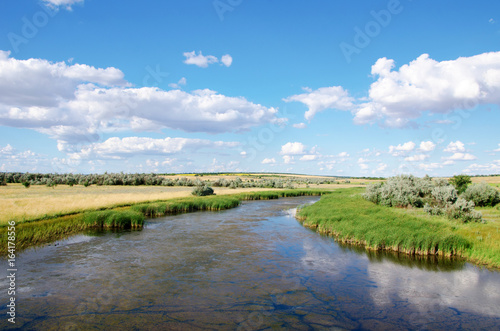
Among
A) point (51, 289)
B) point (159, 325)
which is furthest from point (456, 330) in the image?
point (51, 289)

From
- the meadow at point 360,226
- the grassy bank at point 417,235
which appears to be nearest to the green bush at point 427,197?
the meadow at point 360,226

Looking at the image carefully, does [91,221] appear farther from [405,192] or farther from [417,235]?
[405,192]

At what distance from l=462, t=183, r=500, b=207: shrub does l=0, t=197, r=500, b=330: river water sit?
1793 cm

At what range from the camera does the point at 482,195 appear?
2759 centimetres

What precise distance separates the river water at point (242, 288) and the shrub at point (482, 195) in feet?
58.8

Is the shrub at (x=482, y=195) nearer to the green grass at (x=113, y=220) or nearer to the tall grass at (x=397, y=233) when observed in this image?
the tall grass at (x=397, y=233)

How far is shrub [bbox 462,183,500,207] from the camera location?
2762 cm

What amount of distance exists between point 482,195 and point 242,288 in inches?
1077

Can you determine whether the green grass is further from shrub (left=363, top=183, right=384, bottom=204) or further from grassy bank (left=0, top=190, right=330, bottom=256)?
shrub (left=363, top=183, right=384, bottom=204)

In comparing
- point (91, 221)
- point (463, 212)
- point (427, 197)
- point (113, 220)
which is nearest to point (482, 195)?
point (427, 197)

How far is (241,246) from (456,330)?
431 inches

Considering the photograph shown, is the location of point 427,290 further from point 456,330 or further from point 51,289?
point 51,289

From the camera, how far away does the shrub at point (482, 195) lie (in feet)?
90.6

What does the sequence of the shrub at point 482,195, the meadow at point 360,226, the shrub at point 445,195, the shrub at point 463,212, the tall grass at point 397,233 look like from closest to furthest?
the meadow at point 360,226
the tall grass at point 397,233
the shrub at point 463,212
the shrub at point 445,195
the shrub at point 482,195
